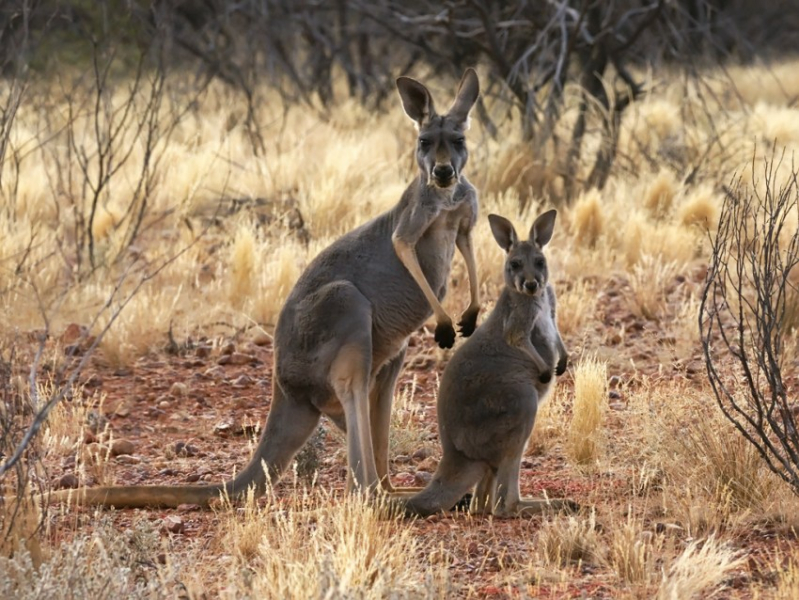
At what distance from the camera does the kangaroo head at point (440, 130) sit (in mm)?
5480

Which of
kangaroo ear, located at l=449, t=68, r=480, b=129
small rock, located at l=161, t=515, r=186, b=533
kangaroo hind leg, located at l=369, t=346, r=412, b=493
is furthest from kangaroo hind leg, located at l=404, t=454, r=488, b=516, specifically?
kangaroo ear, located at l=449, t=68, r=480, b=129

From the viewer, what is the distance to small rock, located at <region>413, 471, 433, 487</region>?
19.6ft

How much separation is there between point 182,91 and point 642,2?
5561 millimetres

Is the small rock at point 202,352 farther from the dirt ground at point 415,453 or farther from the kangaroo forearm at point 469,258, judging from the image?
the kangaroo forearm at point 469,258

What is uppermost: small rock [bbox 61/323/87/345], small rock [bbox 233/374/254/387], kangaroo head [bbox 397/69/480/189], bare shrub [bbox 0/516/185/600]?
kangaroo head [bbox 397/69/480/189]

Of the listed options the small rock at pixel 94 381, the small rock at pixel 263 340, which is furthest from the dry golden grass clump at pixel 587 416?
the small rock at pixel 94 381

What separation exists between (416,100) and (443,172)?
0.49 metres

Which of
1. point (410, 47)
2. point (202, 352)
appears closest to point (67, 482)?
point (202, 352)

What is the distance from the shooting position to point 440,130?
561 centimetres

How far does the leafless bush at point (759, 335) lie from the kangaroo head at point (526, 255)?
666 mm

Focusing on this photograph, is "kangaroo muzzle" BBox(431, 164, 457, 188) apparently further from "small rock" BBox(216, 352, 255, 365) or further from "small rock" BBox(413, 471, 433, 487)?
"small rock" BBox(216, 352, 255, 365)

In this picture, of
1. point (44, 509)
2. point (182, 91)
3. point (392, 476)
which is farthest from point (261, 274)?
point (182, 91)

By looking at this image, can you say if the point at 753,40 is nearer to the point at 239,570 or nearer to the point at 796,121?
the point at 796,121

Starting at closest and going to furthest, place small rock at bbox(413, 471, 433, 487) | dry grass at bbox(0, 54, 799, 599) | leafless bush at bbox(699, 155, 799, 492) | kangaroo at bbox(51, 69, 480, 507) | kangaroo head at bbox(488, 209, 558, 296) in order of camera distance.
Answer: dry grass at bbox(0, 54, 799, 599) → leafless bush at bbox(699, 155, 799, 492) → kangaroo at bbox(51, 69, 480, 507) → kangaroo head at bbox(488, 209, 558, 296) → small rock at bbox(413, 471, 433, 487)
